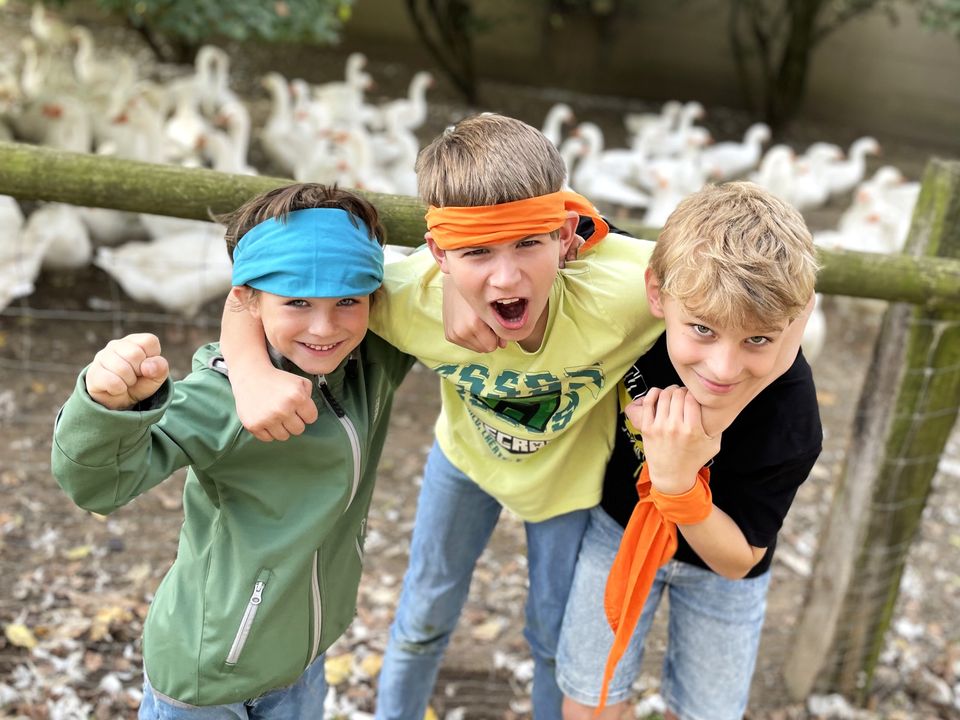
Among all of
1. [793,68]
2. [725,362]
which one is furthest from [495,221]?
[793,68]

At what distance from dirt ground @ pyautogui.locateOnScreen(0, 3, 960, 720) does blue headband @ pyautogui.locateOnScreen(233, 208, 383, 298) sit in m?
1.91

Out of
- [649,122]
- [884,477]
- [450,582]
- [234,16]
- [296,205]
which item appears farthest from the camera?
[649,122]

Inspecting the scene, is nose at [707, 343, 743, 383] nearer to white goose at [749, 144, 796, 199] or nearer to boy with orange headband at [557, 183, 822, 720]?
boy with orange headband at [557, 183, 822, 720]

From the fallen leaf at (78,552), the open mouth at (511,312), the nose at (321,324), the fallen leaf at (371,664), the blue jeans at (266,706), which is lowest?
the fallen leaf at (371,664)

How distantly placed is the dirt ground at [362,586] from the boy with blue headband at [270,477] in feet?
4.36

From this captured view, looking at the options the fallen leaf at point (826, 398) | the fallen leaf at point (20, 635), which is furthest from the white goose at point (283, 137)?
the fallen leaf at point (20, 635)

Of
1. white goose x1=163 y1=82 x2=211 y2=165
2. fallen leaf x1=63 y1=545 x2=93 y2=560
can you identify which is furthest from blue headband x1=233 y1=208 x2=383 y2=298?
white goose x1=163 y1=82 x2=211 y2=165

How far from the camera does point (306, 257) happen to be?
1717 mm

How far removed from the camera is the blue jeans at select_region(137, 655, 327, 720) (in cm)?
192

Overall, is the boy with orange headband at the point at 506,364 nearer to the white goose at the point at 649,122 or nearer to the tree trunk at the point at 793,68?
the white goose at the point at 649,122

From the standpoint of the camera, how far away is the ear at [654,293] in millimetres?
1806

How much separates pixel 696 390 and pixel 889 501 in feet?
5.62

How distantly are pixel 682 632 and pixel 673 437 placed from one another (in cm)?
72

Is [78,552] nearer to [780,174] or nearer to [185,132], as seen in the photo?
[185,132]
